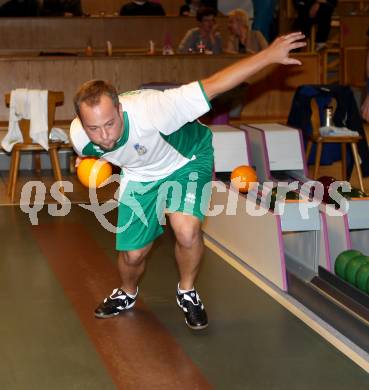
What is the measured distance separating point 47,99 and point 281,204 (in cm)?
319

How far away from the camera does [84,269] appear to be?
5.39 m

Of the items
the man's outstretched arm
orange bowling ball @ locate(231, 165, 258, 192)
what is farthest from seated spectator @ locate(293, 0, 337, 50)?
the man's outstretched arm

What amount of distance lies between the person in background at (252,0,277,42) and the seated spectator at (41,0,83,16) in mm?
2563

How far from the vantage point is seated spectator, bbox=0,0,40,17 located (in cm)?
1191

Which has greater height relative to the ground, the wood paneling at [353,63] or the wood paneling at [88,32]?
the wood paneling at [88,32]

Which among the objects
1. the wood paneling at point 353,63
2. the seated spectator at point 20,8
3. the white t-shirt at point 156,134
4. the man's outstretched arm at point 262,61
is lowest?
the white t-shirt at point 156,134

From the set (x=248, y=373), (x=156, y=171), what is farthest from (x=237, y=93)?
(x=248, y=373)

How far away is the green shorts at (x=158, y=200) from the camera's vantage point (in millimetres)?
4238

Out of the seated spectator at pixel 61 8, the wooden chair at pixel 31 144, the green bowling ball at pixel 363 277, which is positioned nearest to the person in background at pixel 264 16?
the seated spectator at pixel 61 8

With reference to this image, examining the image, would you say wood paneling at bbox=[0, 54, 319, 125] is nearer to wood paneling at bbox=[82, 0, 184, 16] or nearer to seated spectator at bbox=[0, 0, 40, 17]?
seated spectator at bbox=[0, 0, 40, 17]

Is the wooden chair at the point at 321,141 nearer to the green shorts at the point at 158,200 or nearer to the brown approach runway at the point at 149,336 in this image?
the brown approach runway at the point at 149,336

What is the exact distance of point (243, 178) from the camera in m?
5.93

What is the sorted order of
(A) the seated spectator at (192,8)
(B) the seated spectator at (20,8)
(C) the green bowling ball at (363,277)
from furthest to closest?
(A) the seated spectator at (192,8)
(B) the seated spectator at (20,8)
(C) the green bowling ball at (363,277)

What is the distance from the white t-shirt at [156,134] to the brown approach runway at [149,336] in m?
0.77
